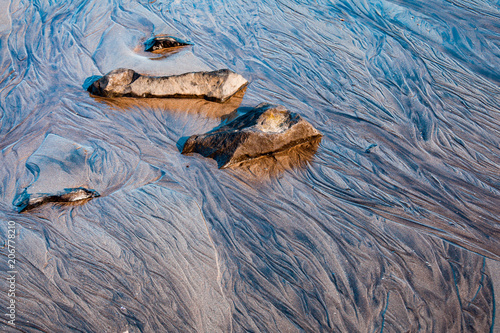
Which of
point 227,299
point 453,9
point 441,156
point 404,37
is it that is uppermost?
point 453,9

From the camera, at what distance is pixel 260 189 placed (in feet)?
8.73

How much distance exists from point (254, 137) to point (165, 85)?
1257 millimetres

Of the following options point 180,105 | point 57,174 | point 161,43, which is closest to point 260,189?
point 180,105

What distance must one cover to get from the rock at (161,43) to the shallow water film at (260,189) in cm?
11

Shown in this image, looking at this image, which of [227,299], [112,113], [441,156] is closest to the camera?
[227,299]

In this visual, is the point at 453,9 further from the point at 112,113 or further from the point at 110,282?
the point at 110,282

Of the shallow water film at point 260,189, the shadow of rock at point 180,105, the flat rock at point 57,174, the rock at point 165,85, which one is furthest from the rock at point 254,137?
the flat rock at point 57,174

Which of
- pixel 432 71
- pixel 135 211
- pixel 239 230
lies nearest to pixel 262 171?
pixel 239 230

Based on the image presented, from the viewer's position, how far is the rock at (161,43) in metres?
4.31

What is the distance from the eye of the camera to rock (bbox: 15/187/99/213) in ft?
7.93

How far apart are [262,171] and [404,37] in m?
3.11

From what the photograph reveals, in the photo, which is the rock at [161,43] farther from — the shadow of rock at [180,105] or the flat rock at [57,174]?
the flat rock at [57,174]

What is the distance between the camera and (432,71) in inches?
159

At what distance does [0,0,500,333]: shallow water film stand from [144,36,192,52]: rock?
0.37ft
